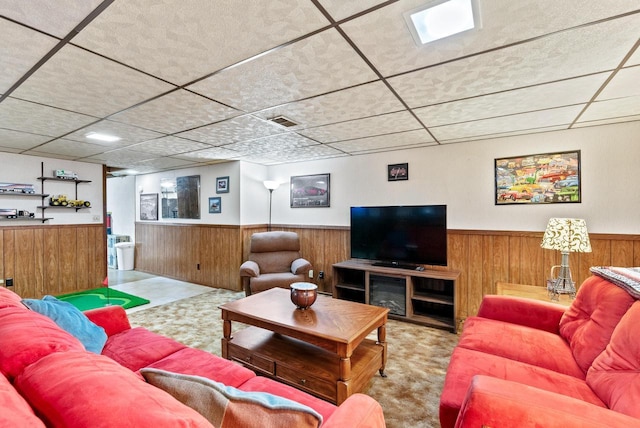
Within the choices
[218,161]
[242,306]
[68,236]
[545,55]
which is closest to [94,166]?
[68,236]

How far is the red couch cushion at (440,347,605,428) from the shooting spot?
4.47 feet

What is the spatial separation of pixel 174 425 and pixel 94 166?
5.76 m

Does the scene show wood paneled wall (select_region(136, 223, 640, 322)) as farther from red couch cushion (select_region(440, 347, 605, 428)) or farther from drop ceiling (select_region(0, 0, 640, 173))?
red couch cushion (select_region(440, 347, 605, 428))

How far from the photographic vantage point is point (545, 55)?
162 centimetres

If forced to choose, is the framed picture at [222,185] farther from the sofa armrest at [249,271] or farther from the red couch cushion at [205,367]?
the red couch cushion at [205,367]

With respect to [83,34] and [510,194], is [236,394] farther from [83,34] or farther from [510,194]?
[510,194]

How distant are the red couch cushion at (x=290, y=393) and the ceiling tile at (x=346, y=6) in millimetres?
1718

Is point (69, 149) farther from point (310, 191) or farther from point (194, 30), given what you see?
point (194, 30)


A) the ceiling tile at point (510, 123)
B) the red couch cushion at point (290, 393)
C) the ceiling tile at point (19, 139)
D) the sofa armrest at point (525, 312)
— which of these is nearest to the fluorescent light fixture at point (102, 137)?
the ceiling tile at point (19, 139)

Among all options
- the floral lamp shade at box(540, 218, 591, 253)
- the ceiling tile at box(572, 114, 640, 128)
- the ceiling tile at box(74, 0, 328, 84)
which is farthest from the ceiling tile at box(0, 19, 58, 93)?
the ceiling tile at box(572, 114, 640, 128)

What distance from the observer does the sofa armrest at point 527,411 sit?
103cm

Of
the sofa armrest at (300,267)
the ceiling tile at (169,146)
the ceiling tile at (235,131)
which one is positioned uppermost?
the ceiling tile at (169,146)

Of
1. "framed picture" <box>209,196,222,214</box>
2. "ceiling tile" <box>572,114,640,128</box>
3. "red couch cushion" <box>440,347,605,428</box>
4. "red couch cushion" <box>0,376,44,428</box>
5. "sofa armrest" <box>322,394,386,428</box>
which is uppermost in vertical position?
"ceiling tile" <box>572,114,640,128</box>

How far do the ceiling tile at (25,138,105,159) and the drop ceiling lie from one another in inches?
15.1
